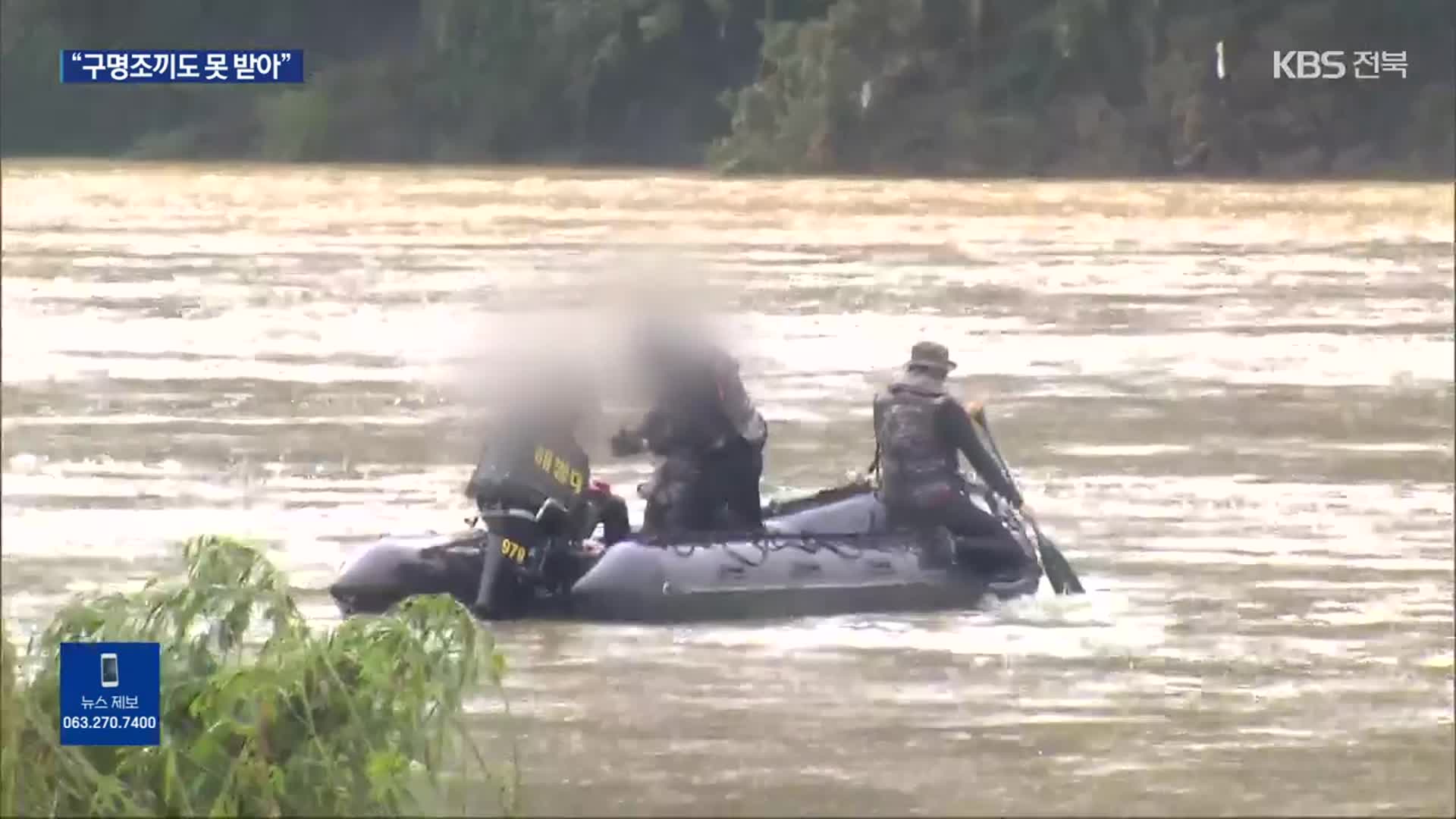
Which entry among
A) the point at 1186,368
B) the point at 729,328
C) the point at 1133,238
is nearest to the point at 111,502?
the point at 729,328

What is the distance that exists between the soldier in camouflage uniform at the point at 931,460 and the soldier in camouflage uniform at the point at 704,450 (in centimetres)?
27

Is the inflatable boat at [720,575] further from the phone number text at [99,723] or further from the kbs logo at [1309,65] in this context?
the phone number text at [99,723]

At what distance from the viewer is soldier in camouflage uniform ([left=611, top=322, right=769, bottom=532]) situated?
4684 millimetres

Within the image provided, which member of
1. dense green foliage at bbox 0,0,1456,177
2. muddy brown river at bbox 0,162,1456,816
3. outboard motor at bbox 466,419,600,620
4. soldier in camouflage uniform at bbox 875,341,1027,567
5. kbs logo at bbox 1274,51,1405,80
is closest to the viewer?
dense green foliage at bbox 0,0,1456,177

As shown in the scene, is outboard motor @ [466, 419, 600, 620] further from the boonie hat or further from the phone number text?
the phone number text

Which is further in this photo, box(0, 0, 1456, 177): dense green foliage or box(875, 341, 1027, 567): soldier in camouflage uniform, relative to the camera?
box(875, 341, 1027, 567): soldier in camouflage uniform

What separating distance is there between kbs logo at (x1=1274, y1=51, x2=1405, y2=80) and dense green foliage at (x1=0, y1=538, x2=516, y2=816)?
1.38m

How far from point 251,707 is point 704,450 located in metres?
2.40

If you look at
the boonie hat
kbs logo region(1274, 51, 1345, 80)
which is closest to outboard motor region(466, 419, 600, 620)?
the boonie hat

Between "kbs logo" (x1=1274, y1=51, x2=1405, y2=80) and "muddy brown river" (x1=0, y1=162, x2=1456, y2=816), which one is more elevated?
"kbs logo" (x1=1274, y1=51, x2=1405, y2=80)

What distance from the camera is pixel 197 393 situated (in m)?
8.28
